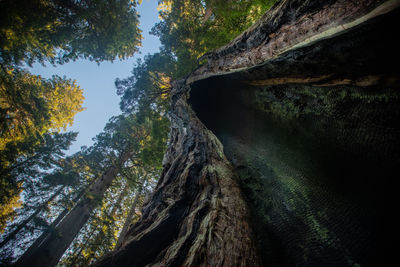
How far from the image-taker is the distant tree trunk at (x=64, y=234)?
5.32m

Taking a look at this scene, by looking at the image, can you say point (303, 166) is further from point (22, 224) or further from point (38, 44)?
point (22, 224)

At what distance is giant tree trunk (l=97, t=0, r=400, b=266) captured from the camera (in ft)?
3.55

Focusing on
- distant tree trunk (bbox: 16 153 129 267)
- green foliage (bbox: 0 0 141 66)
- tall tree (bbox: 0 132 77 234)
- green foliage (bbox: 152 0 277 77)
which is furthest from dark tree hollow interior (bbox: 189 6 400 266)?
tall tree (bbox: 0 132 77 234)

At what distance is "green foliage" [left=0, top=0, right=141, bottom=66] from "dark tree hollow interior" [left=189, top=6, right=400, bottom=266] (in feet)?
31.1

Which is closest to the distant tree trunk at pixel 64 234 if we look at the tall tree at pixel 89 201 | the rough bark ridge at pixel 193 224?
the tall tree at pixel 89 201

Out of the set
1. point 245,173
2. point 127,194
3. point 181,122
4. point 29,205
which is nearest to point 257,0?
point 181,122

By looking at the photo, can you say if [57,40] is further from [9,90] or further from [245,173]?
[245,173]

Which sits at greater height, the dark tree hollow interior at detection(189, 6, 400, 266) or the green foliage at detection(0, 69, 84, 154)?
the green foliage at detection(0, 69, 84, 154)

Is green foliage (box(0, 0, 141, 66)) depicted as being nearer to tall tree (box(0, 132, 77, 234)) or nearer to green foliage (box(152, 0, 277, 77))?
green foliage (box(152, 0, 277, 77))

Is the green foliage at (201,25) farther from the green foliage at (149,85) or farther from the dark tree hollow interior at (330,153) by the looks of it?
the dark tree hollow interior at (330,153)

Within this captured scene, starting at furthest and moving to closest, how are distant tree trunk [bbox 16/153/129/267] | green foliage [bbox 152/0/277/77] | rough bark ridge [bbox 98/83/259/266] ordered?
distant tree trunk [bbox 16/153/129/267] → green foliage [bbox 152/0/277/77] → rough bark ridge [bbox 98/83/259/266]

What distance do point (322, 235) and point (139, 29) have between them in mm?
14165

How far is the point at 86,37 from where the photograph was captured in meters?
9.34

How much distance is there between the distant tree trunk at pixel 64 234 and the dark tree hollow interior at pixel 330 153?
762 cm
